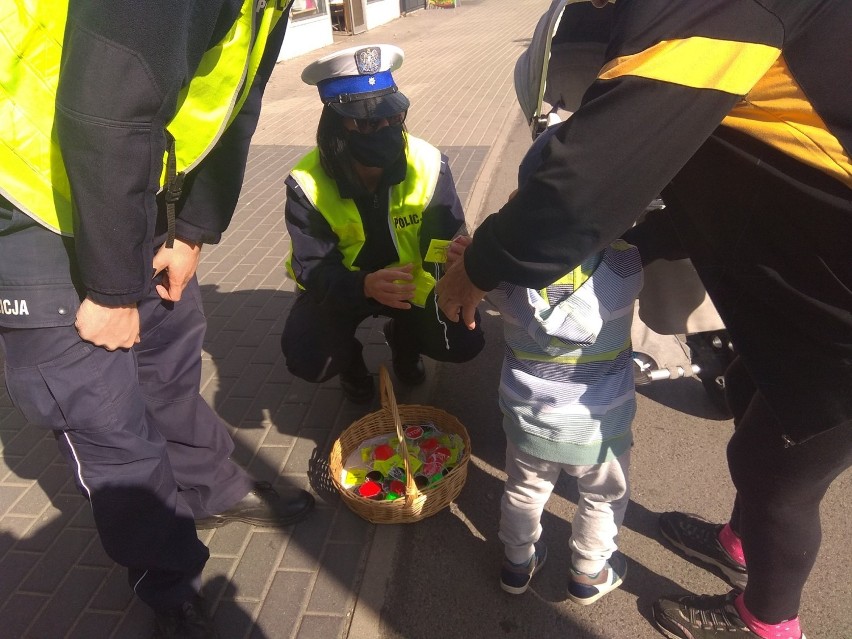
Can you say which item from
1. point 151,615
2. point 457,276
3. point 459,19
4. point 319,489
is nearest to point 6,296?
point 457,276

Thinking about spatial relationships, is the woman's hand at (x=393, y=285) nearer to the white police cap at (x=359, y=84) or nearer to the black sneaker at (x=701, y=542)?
the white police cap at (x=359, y=84)

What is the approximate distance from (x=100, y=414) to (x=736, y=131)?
4.83 feet

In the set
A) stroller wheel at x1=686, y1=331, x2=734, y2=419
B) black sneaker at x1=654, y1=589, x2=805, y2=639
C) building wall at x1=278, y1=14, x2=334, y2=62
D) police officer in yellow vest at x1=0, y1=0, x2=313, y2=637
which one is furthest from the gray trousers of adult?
building wall at x1=278, y1=14, x2=334, y2=62

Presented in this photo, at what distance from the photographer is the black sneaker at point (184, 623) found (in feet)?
6.22

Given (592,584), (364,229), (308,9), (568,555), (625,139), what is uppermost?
(625,139)

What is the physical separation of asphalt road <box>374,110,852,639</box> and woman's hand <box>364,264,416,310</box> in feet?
2.61

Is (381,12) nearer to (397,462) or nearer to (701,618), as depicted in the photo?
(397,462)

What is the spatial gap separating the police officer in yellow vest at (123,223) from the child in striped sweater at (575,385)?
697 mm

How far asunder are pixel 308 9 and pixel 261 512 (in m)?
14.4

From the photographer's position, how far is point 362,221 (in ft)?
8.30

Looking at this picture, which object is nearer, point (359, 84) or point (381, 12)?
point (359, 84)

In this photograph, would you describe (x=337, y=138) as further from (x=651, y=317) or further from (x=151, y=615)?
(x=151, y=615)

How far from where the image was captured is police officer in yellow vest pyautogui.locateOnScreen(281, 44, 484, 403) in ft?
7.47

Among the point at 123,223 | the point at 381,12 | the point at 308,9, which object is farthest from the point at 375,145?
the point at 381,12
